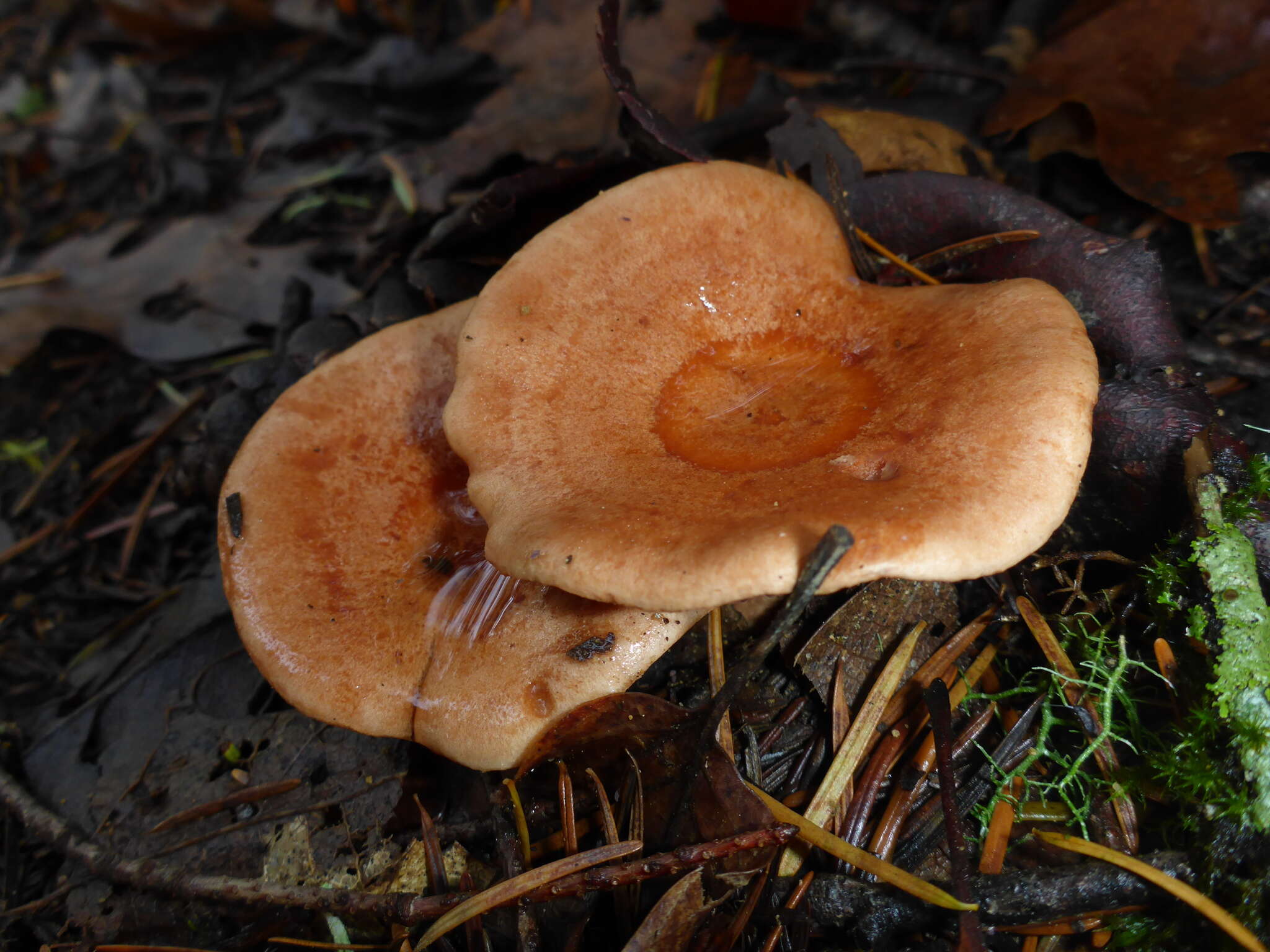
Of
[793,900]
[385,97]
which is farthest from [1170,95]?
[385,97]

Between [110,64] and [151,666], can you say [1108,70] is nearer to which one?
[151,666]

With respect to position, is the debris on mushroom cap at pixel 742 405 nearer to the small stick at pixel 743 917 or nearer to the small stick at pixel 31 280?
the small stick at pixel 743 917

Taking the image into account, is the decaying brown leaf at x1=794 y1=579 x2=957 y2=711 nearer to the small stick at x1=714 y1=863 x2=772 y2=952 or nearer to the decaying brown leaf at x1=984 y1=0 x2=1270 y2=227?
the small stick at x1=714 y1=863 x2=772 y2=952

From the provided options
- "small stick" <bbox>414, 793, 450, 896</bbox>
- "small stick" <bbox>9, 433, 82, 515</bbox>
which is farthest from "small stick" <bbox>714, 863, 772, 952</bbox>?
"small stick" <bbox>9, 433, 82, 515</bbox>

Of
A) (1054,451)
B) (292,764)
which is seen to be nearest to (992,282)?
(1054,451)

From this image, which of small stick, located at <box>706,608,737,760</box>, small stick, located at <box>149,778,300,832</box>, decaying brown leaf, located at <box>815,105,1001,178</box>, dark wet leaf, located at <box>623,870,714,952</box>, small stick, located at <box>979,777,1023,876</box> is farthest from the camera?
decaying brown leaf, located at <box>815,105,1001,178</box>

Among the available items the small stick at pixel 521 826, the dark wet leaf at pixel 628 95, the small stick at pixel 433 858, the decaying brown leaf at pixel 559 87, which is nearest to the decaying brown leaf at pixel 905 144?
the dark wet leaf at pixel 628 95
